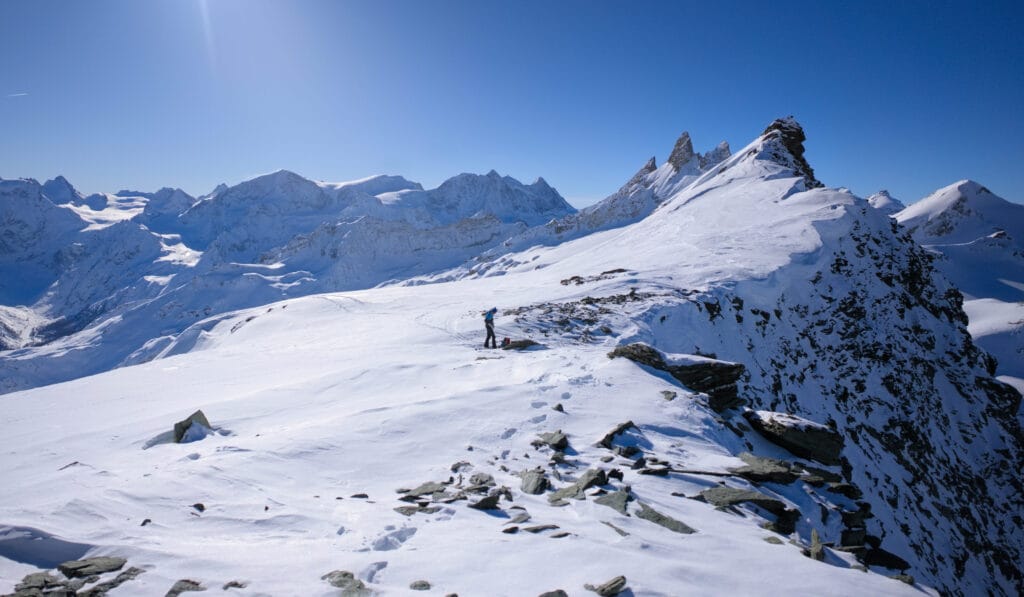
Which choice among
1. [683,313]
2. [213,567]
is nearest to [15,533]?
[213,567]

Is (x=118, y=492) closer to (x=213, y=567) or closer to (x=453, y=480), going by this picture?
(x=213, y=567)

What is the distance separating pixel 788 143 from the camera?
7044 cm

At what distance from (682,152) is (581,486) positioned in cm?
16777

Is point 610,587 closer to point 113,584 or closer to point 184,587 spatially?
point 184,587

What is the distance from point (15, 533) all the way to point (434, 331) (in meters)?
18.6

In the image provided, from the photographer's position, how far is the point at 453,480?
8109 millimetres

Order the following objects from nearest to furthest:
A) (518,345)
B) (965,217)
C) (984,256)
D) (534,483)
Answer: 1. (534,483)
2. (518,345)
3. (984,256)
4. (965,217)

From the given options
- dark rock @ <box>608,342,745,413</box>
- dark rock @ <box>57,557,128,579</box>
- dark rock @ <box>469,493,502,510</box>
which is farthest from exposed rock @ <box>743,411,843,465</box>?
dark rock @ <box>57,557,128,579</box>

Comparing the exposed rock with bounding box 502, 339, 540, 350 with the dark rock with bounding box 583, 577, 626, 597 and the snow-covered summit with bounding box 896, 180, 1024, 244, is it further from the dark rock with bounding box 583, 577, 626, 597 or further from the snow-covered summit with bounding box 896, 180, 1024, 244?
the snow-covered summit with bounding box 896, 180, 1024, 244

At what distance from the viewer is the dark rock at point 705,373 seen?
1424cm

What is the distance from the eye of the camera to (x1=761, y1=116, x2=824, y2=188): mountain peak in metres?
66.9

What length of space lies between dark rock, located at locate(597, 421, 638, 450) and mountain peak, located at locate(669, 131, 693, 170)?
157 metres

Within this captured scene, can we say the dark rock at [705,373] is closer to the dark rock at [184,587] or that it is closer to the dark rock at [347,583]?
the dark rock at [347,583]

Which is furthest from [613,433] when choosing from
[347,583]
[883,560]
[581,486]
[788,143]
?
[788,143]
